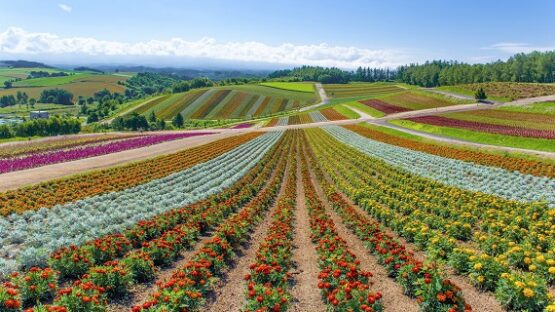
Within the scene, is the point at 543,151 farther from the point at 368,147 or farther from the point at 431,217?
the point at 431,217

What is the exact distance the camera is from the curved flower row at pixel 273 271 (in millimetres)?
9289

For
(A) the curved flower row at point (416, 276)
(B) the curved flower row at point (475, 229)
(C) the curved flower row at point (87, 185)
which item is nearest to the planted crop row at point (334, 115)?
(C) the curved flower row at point (87, 185)

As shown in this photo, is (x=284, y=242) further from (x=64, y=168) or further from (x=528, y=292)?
(x=64, y=168)

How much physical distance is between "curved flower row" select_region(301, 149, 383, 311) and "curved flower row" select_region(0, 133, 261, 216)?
15483mm

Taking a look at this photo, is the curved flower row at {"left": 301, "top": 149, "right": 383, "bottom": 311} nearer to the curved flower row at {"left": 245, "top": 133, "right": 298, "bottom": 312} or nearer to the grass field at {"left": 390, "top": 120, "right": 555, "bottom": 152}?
the curved flower row at {"left": 245, "top": 133, "right": 298, "bottom": 312}

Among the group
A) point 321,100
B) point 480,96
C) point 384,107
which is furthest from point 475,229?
point 321,100

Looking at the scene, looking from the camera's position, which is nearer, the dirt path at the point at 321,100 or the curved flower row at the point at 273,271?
the curved flower row at the point at 273,271

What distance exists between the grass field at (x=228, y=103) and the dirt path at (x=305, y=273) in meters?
110

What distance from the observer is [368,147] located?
155 feet

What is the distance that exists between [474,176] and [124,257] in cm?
2654

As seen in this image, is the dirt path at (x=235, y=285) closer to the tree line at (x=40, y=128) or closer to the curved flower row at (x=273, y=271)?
the curved flower row at (x=273, y=271)

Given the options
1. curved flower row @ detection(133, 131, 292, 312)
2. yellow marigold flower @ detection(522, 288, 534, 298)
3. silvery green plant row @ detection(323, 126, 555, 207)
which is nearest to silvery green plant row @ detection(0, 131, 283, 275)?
curved flower row @ detection(133, 131, 292, 312)

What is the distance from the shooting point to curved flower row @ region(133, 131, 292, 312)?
8.99 m

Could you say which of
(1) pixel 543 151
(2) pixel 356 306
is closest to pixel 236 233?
(2) pixel 356 306
